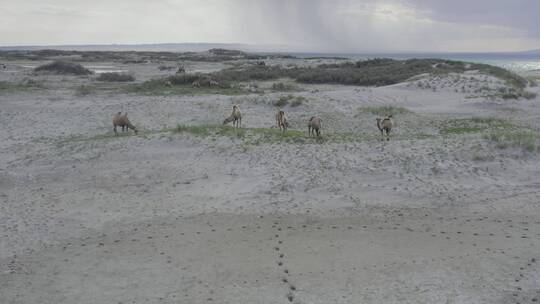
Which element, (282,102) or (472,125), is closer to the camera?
(472,125)

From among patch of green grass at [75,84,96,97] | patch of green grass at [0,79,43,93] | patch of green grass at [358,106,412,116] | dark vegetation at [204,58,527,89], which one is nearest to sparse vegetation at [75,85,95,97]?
patch of green grass at [75,84,96,97]

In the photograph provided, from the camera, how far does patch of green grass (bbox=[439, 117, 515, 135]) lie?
19.9m

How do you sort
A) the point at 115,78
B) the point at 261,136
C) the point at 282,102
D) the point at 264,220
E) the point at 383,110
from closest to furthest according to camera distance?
1. the point at 264,220
2. the point at 261,136
3. the point at 383,110
4. the point at 282,102
5. the point at 115,78

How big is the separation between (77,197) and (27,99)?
15560mm

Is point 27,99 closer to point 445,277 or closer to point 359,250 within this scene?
point 359,250

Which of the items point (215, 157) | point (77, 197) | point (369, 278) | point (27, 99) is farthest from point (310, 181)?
point (27, 99)

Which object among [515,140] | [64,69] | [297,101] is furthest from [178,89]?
[515,140]

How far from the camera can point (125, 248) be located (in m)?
9.88

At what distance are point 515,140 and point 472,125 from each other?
18.4 feet

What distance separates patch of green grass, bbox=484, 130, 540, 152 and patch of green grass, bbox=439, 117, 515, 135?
3595 mm

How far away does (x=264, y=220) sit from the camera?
36.6ft

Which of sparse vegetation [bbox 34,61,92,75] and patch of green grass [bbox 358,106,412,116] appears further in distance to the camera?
sparse vegetation [bbox 34,61,92,75]

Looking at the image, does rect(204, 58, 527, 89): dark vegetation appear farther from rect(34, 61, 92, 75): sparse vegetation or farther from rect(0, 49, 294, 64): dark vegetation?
rect(0, 49, 294, 64): dark vegetation

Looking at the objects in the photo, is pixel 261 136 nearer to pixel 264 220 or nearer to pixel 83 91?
pixel 264 220
